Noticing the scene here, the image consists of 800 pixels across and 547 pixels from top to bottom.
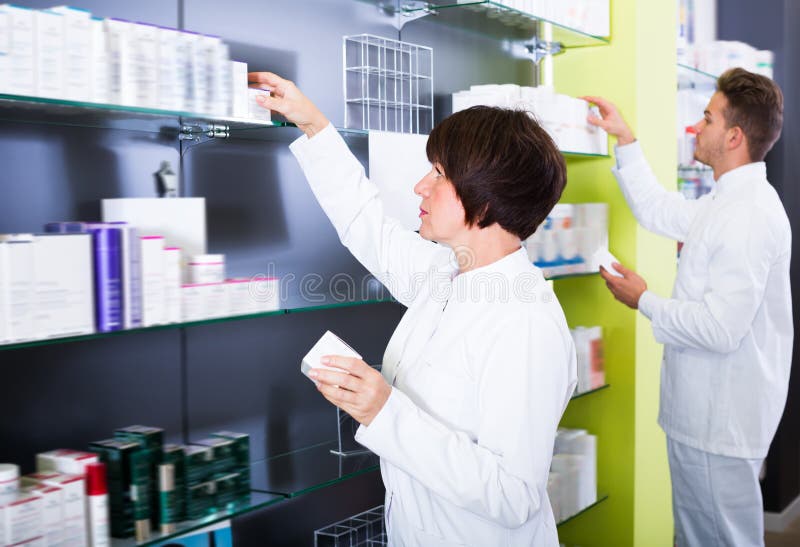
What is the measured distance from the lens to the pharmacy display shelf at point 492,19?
2.89 metres

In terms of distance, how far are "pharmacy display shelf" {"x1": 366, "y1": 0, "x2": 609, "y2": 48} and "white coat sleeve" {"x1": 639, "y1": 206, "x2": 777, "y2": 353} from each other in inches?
41.2

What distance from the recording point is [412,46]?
9.45ft

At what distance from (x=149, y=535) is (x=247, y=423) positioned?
2.20 ft

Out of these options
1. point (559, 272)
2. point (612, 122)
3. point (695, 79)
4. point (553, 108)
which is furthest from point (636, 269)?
point (695, 79)

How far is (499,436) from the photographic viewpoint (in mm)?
1625

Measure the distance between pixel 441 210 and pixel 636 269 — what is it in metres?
1.90

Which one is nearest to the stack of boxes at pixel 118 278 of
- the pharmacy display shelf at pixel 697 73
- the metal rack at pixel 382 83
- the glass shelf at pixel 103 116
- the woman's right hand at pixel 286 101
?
the glass shelf at pixel 103 116

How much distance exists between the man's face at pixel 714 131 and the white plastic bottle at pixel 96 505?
2.48m

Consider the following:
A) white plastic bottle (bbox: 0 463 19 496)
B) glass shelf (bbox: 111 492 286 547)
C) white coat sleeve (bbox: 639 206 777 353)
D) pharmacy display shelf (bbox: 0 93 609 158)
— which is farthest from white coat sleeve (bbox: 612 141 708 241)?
white plastic bottle (bbox: 0 463 19 496)

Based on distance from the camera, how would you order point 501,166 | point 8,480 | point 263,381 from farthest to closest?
1. point 263,381
2. point 501,166
3. point 8,480

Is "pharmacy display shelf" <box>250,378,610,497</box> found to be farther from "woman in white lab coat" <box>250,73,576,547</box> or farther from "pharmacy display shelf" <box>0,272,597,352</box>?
"pharmacy display shelf" <box>0,272,597,352</box>

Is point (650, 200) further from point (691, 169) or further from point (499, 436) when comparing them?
point (499, 436)

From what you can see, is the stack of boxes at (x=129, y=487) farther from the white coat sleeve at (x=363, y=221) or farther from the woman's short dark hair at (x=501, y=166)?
the woman's short dark hair at (x=501, y=166)

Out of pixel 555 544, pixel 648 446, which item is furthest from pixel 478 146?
pixel 648 446
